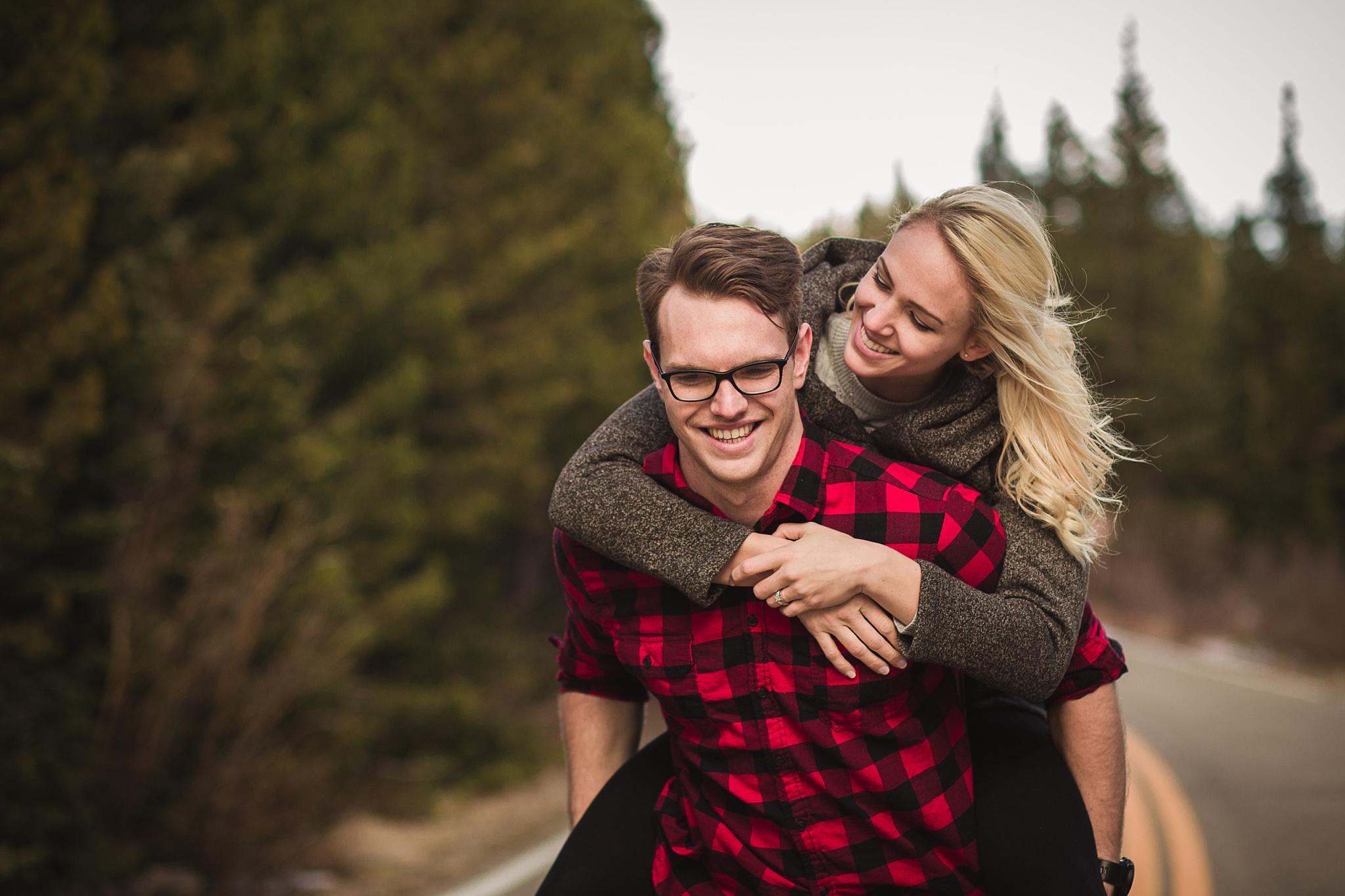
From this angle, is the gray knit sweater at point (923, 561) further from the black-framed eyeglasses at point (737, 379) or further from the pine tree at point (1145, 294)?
the pine tree at point (1145, 294)

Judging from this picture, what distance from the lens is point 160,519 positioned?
6.25 meters

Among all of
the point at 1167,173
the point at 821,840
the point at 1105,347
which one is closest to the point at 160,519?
the point at 821,840

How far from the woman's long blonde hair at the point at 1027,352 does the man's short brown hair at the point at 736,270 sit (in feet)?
1.61

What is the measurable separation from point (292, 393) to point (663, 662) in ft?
18.8

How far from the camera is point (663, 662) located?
2.34 m

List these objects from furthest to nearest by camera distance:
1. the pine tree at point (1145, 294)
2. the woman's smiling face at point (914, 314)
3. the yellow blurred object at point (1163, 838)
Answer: the pine tree at point (1145, 294) < the yellow blurred object at point (1163, 838) < the woman's smiling face at point (914, 314)

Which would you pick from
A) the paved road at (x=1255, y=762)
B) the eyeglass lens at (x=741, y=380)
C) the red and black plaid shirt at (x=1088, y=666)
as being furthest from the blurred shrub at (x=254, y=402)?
the paved road at (x=1255, y=762)

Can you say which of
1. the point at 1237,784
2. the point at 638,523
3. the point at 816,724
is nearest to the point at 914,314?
the point at 638,523

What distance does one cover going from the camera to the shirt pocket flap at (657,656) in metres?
2.33

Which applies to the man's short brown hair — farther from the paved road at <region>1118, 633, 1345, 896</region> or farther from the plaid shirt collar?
the paved road at <region>1118, 633, 1345, 896</region>

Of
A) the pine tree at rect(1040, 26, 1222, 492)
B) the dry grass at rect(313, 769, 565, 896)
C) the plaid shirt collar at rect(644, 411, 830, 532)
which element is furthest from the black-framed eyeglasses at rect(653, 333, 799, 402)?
the pine tree at rect(1040, 26, 1222, 492)

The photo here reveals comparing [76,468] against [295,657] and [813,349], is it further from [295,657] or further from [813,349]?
[813,349]

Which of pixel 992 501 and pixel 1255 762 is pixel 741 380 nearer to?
pixel 992 501

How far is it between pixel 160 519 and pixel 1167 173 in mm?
44097
